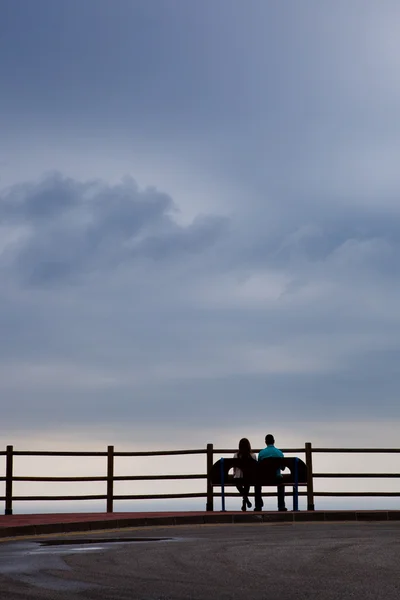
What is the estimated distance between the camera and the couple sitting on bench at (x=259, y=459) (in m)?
22.0

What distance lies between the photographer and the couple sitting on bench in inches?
866

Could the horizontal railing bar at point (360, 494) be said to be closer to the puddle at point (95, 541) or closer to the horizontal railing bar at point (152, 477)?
the horizontal railing bar at point (152, 477)

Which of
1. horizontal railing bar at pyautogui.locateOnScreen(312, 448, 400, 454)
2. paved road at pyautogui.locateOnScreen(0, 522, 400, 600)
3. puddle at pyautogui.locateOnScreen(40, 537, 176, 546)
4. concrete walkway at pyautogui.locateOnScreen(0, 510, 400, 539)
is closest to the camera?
paved road at pyautogui.locateOnScreen(0, 522, 400, 600)

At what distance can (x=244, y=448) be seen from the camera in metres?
22.6

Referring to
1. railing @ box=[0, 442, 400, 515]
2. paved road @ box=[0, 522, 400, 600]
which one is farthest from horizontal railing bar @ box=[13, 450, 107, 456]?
paved road @ box=[0, 522, 400, 600]

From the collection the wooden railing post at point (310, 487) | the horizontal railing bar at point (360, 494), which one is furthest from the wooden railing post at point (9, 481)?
the horizontal railing bar at point (360, 494)

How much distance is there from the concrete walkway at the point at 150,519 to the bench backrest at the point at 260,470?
1.86 meters

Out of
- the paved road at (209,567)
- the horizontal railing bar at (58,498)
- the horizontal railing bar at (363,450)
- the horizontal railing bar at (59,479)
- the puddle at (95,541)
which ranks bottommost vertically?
the puddle at (95,541)

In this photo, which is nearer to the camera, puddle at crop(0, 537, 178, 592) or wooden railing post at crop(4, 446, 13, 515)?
puddle at crop(0, 537, 178, 592)

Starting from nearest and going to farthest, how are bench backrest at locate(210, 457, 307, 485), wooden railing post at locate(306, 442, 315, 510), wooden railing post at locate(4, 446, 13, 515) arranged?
bench backrest at locate(210, 457, 307, 485) → wooden railing post at locate(306, 442, 315, 510) → wooden railing post at locate(4, 446, 13, 515)

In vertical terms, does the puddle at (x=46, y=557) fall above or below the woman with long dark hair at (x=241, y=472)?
below

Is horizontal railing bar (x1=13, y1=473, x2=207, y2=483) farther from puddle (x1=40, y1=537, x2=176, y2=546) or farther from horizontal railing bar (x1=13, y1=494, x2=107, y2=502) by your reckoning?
puddle (x1=40, y1=537, x2=176, y2=546)

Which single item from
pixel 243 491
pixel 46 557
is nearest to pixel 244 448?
pixel 243 491

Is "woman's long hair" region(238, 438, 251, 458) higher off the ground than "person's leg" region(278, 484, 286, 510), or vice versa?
"woman's long hair" region(238, 438, 251, 458)
